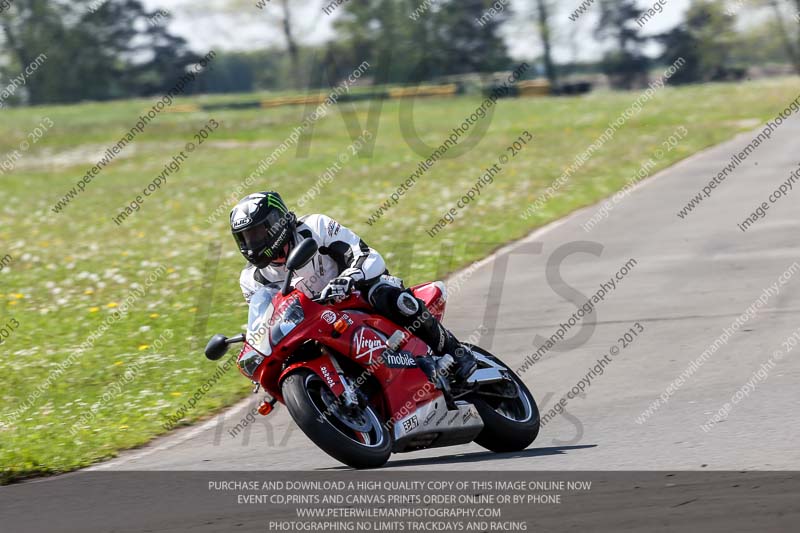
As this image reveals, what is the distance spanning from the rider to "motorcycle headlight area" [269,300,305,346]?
20 cm

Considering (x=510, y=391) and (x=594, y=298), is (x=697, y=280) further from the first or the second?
(x=510, y=391)

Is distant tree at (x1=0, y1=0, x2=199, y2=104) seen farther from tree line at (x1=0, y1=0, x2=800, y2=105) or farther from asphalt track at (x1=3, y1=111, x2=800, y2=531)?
asphalt track at (x1=3, y1=111, x2=800, y2=531)

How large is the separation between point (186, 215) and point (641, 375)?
713 inches

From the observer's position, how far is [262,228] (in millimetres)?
7793

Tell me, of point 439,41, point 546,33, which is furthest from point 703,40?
point 439,41

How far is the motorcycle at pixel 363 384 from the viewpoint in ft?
23.9

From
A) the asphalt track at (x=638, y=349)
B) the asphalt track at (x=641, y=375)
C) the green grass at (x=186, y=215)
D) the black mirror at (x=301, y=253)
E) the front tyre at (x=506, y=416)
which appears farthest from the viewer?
the green grass at (x=186, y=215)

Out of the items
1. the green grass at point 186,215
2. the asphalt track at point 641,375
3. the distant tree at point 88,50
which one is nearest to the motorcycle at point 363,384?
the asphalt track at point 641,375

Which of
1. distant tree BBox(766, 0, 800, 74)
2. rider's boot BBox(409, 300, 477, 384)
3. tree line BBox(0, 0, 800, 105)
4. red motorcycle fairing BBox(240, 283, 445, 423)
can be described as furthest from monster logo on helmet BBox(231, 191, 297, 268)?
distant tree BBox(766, 0, 800, 74)

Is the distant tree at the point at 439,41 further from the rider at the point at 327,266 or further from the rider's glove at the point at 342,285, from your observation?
the rider's glove at the point at 342,285

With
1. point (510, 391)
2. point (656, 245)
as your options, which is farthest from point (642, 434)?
point (656, 245)

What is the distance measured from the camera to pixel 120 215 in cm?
2627

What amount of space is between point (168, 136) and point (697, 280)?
38800 mm

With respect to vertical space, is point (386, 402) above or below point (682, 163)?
above
